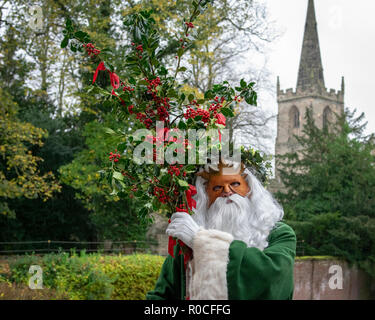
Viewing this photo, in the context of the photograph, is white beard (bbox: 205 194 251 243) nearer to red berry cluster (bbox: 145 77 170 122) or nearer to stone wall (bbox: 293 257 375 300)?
red berry cluster (bbox: 145 77 170 122)

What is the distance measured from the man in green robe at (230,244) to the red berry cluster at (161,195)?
0.38 ft

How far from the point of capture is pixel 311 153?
18984mm

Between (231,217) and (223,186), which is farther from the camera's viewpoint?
(223,186)

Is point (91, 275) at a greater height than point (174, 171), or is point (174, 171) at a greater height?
point (174, 171)

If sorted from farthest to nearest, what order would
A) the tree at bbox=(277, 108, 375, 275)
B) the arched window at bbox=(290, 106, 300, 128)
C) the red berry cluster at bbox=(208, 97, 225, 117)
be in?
1. the arched window at bbox=(290, 106, 300, 128)
2. the tree at bbox=(277, 108, 375, 275)
3. the red berry cluster at bbox=(208, 97, 225, 117)

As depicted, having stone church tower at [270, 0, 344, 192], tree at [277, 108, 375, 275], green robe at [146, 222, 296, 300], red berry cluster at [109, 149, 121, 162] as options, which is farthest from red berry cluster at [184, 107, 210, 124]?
stone church tower at [270, 0, 344, 192]

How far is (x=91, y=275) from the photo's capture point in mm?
7789

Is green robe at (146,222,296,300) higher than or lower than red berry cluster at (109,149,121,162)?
lower

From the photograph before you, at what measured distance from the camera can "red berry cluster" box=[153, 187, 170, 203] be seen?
271 cm

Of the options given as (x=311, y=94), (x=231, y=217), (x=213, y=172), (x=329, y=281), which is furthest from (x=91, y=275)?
(x=311, y=94)

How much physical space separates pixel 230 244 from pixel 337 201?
47.5 ft

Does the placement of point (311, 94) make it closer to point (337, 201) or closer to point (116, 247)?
point (337, 201)

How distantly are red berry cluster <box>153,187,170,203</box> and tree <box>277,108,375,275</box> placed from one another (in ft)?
44.5

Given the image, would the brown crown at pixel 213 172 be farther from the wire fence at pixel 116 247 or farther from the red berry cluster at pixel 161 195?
the wire fence at pixel 116 247
